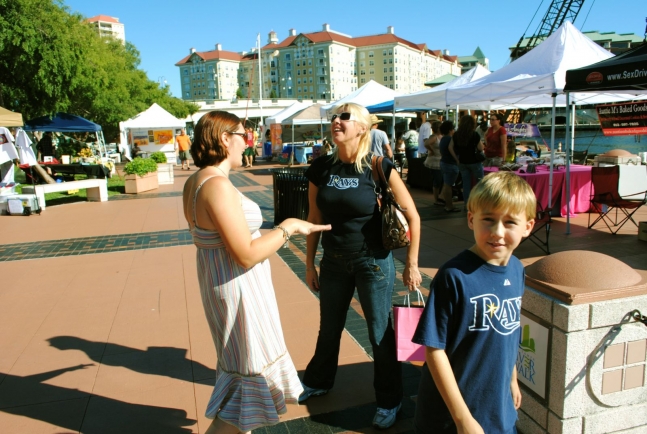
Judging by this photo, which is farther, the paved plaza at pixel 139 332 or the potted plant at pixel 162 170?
the potted plant at pixel 162 170

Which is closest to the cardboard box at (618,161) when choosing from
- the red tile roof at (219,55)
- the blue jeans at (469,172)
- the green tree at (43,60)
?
the blue jeans at (469,172)

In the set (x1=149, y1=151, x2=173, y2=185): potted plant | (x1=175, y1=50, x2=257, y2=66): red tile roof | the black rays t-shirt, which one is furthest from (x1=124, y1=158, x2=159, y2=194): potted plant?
(x1=175, y1=50, x2=257, y2=66): red tile roof

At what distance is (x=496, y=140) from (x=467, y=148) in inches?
68.0

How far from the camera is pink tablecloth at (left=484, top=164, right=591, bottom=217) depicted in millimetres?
8664

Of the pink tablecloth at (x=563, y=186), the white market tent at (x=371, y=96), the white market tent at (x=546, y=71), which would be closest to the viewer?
the white market tent at (x=546, y=71)

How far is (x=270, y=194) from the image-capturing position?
13578 millimetres

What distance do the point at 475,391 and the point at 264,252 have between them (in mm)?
995

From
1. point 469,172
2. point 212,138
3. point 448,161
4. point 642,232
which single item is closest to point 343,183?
point 212,138

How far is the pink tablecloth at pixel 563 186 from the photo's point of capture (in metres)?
8.66

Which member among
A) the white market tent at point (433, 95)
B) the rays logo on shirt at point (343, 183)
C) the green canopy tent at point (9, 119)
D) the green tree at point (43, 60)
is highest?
the green tree at point (43, 60)

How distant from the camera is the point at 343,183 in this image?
8.98ft

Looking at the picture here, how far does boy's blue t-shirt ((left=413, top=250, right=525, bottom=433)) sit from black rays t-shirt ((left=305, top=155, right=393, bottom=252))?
102 centimetres

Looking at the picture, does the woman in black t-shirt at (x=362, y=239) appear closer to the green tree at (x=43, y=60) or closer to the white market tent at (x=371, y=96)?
the white market tent at (x=371, y=96)

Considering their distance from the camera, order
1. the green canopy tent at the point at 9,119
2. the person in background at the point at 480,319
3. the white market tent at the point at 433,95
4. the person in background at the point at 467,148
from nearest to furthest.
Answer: the person in background at the point at 480,319 → the person in background at the point at 467,148 → the green canopy tent at the point at 9,119 → the white market tent at the point at 433,95
